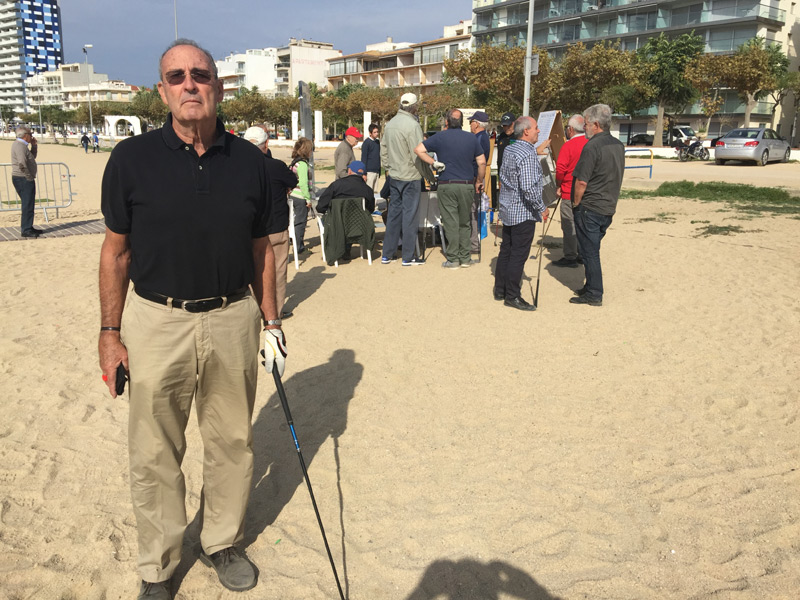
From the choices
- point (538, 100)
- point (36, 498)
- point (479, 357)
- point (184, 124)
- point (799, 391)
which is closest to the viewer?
point (184, 124)

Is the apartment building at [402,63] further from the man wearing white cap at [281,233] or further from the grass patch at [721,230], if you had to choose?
the man wearing white cap at [281,233]

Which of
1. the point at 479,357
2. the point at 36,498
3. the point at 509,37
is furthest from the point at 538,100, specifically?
the point at 36,498

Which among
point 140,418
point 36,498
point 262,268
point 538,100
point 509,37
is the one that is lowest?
point 36,498

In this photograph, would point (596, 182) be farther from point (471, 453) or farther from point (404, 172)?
point (471, 453)

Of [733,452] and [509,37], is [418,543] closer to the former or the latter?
[733,452]

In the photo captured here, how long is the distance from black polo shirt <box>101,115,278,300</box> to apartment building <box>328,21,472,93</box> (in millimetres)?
81003

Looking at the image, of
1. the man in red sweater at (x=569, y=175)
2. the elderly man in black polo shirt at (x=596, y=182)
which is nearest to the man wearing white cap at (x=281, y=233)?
the elderly man in black polo shirt at (x=596, y=182)

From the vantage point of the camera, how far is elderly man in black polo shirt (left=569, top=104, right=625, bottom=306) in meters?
6.32

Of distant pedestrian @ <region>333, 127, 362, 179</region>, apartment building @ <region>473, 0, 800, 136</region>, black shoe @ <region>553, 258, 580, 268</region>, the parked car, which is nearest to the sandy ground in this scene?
black shoe @ <region>553, 258, 580, 268</region>

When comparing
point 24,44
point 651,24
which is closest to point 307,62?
point 651,24

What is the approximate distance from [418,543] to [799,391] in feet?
10.4

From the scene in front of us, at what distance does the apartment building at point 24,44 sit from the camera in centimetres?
17375

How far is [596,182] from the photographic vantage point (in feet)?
21.0

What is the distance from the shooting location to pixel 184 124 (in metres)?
2.37
